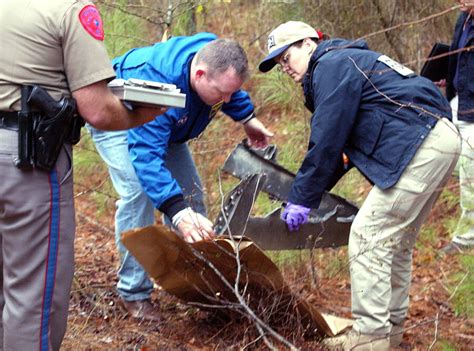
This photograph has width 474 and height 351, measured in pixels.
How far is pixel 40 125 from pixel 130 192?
1522 mm

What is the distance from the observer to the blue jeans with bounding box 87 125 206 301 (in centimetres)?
497

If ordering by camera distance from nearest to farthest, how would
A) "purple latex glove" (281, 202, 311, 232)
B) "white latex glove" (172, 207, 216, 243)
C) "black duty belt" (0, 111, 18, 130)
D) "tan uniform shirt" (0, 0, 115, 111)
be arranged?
"tan uniform shirt" (0, 0, 115, 111) → "black duty belt" (0, 111, 18, 130) → "white latex glove" (172, 207, 216, 243) → "purple latex glove" (281, 202, 311, 232)

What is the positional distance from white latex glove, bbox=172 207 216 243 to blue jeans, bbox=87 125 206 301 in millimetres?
421

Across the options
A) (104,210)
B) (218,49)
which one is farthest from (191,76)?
(104,210)

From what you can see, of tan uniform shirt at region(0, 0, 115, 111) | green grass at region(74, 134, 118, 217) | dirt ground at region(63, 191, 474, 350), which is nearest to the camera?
tan uniform shirt at region(0, 0, 115, 111)

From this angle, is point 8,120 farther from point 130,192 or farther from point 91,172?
point 91,172

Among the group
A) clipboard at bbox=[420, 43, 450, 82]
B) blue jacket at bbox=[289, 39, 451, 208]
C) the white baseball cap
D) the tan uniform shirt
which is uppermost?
the tan uniform shirt

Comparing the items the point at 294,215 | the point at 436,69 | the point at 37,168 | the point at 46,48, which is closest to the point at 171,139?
the point at 294,215

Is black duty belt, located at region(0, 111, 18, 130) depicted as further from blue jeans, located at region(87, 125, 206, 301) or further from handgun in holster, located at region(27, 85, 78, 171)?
blue jeans, located at region(87, 125, 206, 301)

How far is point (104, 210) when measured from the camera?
843 cm

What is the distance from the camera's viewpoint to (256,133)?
5531 mm

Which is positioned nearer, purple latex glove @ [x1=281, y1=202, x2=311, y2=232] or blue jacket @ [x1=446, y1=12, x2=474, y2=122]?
purple latex glove @ [x1=281, y1=202, x2=311, y2=232]

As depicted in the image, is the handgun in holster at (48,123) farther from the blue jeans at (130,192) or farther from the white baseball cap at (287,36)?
the white baseball cap at (287,36)

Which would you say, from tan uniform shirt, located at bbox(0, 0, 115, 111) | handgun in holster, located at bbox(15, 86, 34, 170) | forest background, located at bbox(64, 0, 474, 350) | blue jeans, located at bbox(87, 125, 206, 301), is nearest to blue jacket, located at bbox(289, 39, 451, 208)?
forest background, located at bbox(64, 0, 474, 350)
